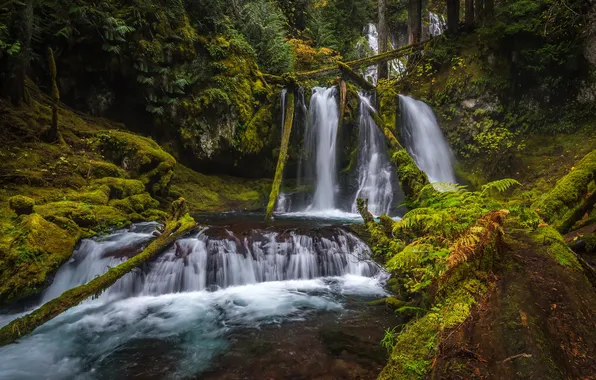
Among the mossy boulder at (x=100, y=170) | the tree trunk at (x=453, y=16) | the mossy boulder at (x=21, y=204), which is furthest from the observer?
the tree trunk at (x=453, y=16)

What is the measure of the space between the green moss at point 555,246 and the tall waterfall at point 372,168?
997 cm

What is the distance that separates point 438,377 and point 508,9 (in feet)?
50.0

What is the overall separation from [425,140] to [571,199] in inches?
407

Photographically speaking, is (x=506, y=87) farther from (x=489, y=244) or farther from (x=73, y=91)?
(x=73, y=91)

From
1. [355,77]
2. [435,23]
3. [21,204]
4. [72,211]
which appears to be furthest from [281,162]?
[435,23]

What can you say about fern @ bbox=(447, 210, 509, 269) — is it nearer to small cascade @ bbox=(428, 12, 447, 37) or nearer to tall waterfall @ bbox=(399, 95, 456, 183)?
tall waterfall @ bbox=(399, 95, 456, 183)

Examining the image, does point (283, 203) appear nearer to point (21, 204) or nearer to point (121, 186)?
point (121, 186)

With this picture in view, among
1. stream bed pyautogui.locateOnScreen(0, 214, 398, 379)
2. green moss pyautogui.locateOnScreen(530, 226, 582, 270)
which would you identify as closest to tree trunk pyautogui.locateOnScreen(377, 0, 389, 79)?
stream bed pyautogui.locateOnScreen(0, 214, 398, 379)

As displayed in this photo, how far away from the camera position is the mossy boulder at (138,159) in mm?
9367

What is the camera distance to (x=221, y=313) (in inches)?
210

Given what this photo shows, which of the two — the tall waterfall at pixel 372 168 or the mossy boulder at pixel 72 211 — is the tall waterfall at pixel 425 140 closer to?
the tall waterfall at pixel 372 168

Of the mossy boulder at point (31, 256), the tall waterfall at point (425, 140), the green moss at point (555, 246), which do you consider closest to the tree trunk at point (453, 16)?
the tall waterfall at point (425, 140)

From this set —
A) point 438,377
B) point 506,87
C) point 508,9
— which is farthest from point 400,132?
point 438,377

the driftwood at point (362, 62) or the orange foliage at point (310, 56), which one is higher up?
the orange foliage at point (310, 56)
